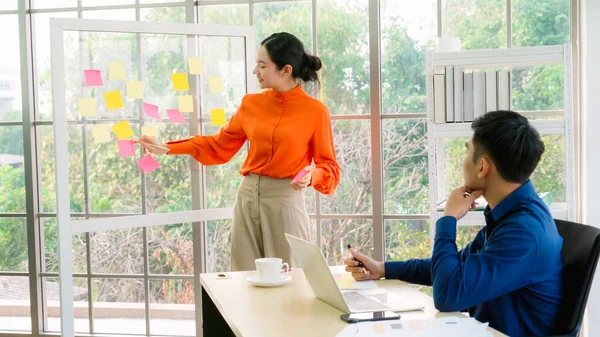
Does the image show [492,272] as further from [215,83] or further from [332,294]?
[215,83]

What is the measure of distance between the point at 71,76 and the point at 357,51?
147cm

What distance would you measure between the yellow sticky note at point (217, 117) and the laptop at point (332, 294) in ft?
5.62

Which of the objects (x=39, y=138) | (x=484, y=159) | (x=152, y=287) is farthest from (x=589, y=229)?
(x=39, y=138)

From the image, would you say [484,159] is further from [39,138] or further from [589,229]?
[39,138]

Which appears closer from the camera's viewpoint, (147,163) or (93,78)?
(93,78)

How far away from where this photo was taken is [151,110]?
333 centimetres

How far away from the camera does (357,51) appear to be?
3.60 m

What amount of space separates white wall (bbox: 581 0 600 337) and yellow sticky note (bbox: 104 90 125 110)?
225 centimetres

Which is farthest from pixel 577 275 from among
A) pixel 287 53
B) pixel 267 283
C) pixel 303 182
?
pixel 287 53

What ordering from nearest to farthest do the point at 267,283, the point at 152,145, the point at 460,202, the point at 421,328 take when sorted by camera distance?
the point at 421,328 → the point at 460,202 → the point at 267,283 → the point at 152,145

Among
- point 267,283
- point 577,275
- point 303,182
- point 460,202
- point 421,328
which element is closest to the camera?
point 421,328

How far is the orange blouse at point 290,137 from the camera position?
9.81 ft

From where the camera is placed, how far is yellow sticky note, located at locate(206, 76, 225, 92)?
345cm

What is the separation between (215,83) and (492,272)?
7.17 ft
